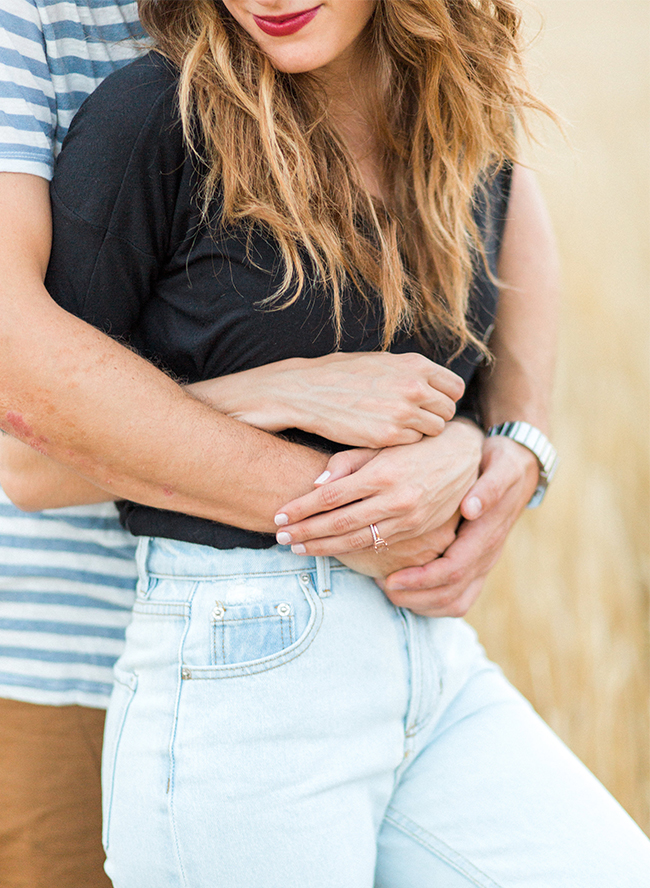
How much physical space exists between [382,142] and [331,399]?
0.45 m

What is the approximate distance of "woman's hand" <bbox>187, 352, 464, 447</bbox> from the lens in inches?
42.1

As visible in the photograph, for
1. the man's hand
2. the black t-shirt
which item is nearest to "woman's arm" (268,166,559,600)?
the man's hand

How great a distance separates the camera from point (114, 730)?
1079 mm

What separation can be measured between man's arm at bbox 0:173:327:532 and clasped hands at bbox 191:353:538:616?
0.15 feet

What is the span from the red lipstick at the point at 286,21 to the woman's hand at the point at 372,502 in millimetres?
553

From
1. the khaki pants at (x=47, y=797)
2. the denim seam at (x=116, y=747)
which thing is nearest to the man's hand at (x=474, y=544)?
the denim seam at (x=116, y=747)

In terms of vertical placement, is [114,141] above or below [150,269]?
above

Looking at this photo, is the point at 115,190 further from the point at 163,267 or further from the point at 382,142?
the point at 382,142

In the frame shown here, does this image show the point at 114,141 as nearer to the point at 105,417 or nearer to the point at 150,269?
the point at 150,269

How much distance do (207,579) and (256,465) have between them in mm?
162

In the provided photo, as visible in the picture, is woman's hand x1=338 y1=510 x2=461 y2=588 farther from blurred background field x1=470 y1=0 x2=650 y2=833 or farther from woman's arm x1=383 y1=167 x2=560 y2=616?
blurred background field x1=470 y1=0 x2=650 y2=833

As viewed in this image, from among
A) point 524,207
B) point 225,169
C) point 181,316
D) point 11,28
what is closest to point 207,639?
point 181,316

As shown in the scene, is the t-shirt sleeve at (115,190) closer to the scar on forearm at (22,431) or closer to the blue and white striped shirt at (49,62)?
the blue and white striped shirt at (49,62)

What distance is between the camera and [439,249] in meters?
1.24
